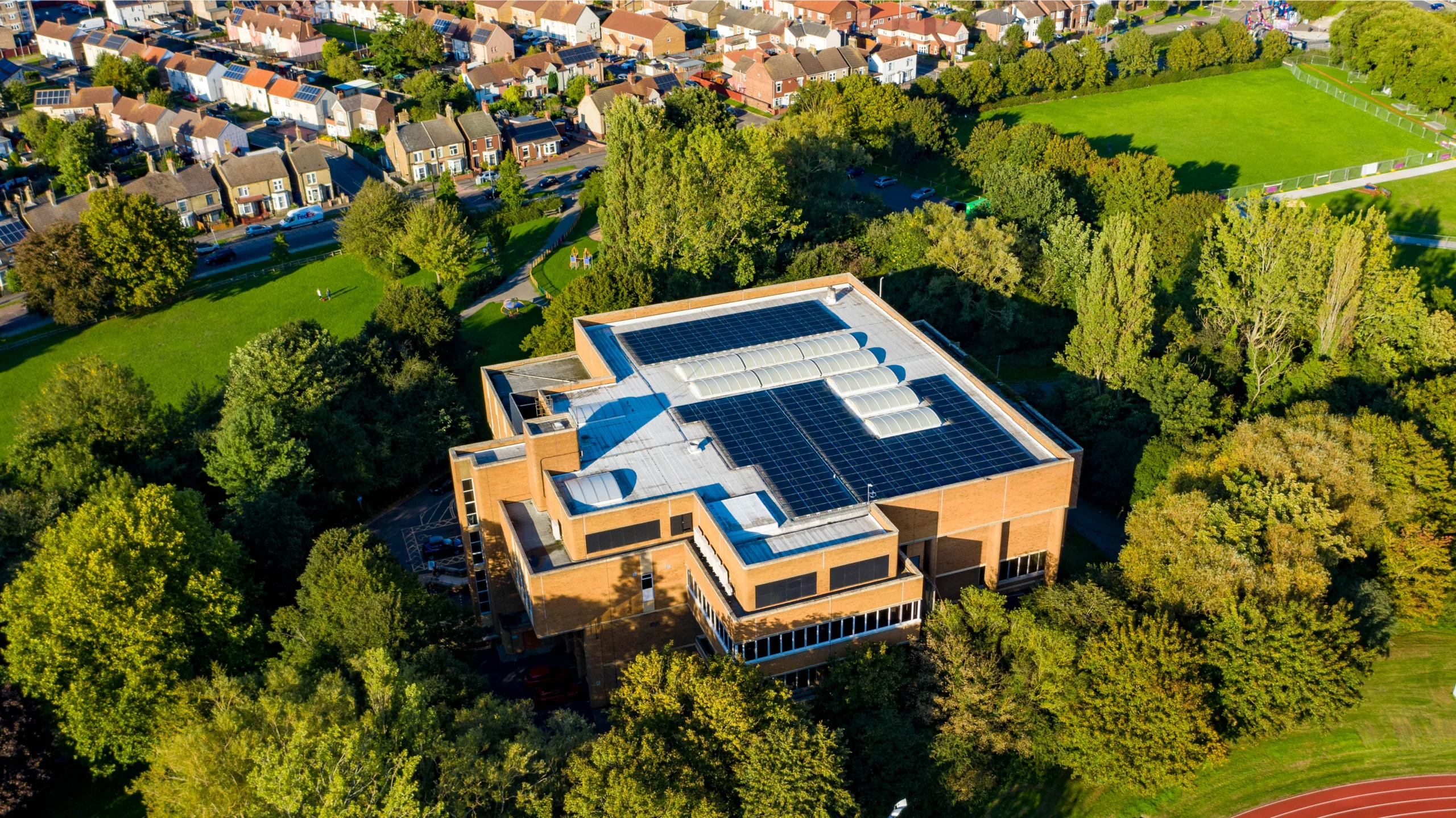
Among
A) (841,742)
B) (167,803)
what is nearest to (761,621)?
(841,742)

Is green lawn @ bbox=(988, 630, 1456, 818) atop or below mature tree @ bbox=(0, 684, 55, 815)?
below

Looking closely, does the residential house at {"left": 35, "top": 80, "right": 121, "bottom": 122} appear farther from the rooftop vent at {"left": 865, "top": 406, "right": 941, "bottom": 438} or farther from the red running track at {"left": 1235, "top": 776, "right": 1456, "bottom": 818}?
the red running track at {"left": 1235, "top": 776, "right": 1456, "bottom": 818}

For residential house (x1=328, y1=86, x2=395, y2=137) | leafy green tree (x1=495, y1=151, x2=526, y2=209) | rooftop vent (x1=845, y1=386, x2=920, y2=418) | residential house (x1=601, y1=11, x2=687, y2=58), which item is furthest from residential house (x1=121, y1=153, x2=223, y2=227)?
rooftop vent (x1=845, y1=386, x2=920, y2=418)

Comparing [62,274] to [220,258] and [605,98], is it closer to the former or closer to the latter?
[220,258]

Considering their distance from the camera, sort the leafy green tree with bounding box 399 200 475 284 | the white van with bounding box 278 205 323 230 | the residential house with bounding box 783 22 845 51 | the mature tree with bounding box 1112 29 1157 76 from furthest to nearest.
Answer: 1. the residential house with bounding box 783 22 845 51
2. the mature tree with bounding box 1112 29 1157 76
3. the white van with bounding box 278 205 323 230
4. the leafy green tree with bounding box 399 200 475 284

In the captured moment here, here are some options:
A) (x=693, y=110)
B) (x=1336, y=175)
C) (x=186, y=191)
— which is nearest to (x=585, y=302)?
(x=693, y=110)

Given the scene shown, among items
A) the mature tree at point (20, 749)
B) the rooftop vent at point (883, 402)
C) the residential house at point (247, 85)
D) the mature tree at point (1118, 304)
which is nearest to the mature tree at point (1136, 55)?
the mature tree at point (1118, 304)

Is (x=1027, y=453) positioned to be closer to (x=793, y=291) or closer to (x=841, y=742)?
(x=841, y=742)
